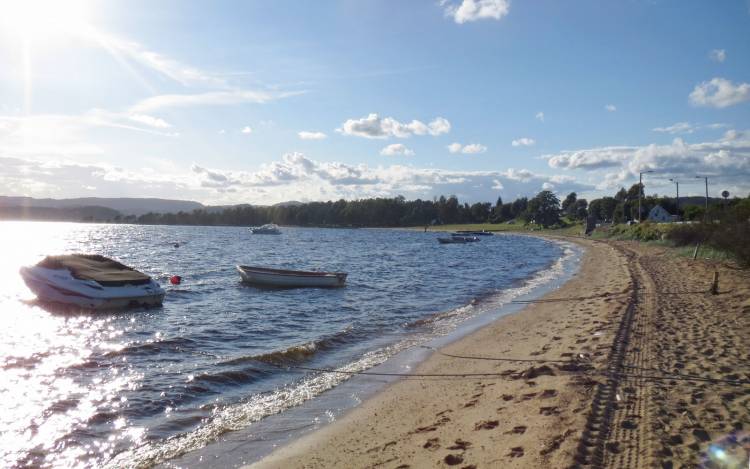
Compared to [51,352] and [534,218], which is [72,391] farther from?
[534,218]

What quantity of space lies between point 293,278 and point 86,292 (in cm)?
1105

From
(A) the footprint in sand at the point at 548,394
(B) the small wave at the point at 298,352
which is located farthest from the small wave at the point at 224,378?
(A) the footprint in sand at the point at 548,394

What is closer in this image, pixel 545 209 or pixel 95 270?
pixel 95 270

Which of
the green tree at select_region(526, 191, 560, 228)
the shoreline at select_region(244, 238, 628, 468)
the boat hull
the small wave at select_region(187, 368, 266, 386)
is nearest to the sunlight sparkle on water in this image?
the small wave at select_region(187, 368, 266, 386)

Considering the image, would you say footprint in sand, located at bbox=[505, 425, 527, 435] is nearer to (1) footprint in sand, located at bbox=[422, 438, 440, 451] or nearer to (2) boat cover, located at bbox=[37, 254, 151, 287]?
(1) footprint in sand, located at bbox=[422, 438, 440, 451]

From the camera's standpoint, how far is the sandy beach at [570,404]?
20.3 ft

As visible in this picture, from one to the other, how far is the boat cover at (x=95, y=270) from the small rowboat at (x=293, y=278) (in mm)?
7082

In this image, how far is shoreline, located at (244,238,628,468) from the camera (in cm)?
668

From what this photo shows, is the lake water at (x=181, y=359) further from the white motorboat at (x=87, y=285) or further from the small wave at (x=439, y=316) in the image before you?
the white motorboat at (x=87, y=285)

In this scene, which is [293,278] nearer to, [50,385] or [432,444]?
[50,385]

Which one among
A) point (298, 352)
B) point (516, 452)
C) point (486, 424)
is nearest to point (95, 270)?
point (298, 352)

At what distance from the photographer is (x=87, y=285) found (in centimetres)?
2167

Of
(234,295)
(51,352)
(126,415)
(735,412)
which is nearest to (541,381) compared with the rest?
(735,412)

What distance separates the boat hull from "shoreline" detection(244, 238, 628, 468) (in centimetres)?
1484
